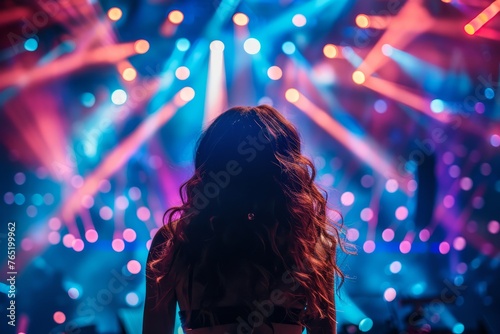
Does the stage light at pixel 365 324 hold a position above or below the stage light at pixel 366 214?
below

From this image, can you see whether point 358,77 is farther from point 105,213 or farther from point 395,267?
point 105,213

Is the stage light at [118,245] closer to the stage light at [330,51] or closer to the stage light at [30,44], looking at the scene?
the stage light at [30,44]

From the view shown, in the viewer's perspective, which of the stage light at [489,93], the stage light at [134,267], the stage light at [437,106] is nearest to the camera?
the stage light at [134,267]

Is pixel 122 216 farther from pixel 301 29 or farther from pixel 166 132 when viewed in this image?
pixel 301 29

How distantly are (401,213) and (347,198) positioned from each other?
62 centimetres

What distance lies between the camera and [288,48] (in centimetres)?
521

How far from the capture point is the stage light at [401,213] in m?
5.44

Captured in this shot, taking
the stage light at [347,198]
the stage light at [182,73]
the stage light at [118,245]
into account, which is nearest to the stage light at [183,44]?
the stage light at [182,73]

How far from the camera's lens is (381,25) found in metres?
5.37

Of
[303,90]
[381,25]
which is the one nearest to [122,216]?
[303,90]

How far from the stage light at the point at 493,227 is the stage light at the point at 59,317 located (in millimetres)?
4493

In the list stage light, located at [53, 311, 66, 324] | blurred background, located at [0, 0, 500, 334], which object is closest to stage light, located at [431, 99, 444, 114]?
blurred background, located at [0, 0, 500, 334]

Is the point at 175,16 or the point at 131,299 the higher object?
the point at 175,16

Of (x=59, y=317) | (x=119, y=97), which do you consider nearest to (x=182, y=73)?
(x=119, y=97)
